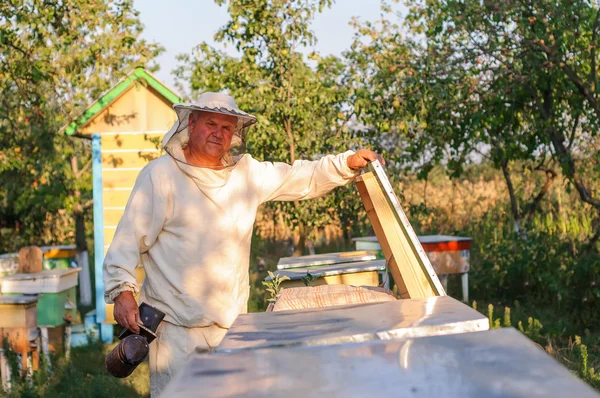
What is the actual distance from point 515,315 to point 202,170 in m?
4.80

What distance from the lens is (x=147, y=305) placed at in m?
3.32

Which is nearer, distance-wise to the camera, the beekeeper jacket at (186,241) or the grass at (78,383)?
the beekeeper jacket at (186,241)

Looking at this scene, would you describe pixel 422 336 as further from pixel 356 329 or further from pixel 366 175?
pixel 366 175

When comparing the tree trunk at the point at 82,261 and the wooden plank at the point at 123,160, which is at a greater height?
the wooden plank at the point at 123,160

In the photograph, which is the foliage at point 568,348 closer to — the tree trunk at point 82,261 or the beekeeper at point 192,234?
the beekeeper at point 192,234

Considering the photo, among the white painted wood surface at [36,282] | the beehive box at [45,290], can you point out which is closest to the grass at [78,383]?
the beehive box at [45,290]

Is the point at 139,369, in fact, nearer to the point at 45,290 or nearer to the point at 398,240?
the point at 45,290

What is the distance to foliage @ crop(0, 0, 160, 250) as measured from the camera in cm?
766

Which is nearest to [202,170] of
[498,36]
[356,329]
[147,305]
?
[147,305]

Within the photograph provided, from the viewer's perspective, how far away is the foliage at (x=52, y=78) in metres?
7.66

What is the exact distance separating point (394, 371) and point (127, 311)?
1898 millimetres

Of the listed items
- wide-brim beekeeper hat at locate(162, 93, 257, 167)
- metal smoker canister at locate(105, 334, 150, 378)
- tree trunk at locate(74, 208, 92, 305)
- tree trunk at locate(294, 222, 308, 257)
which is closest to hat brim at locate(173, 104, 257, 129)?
wide-brim beekeeper hat at locate(162, 93, 257, 167)

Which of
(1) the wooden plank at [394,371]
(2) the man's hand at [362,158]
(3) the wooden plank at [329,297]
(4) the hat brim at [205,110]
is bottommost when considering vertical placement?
(3) the wooden plank at [329,297]

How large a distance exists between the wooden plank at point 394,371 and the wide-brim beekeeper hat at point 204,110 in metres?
1.92
